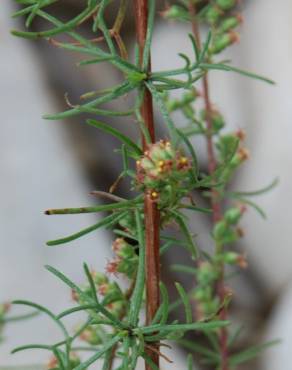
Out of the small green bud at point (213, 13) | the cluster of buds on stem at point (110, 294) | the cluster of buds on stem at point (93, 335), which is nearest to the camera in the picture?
the cluster of buds on stem at point (110, 294)

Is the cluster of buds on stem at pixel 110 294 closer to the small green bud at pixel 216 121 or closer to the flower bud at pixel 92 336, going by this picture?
the flower bud at pixel 92 336

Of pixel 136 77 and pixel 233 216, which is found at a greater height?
pixel 136 77

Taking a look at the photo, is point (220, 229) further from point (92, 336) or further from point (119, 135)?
point (119, 135)

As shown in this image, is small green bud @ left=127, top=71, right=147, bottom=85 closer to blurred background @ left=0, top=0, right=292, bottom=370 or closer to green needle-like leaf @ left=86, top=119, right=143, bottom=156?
green needle-like leaf @ left=86, top=119, right=143, bottom=156

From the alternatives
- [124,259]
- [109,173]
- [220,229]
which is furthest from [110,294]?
[109,173]

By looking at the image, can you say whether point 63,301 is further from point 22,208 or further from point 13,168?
point 13,168

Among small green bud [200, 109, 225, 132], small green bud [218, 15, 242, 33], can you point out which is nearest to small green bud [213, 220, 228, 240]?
small green bud [200, 109, 225, 132]

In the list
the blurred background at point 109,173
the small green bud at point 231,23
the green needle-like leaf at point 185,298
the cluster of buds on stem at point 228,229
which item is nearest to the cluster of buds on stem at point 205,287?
the cluster of buds on stem at point 228,229
